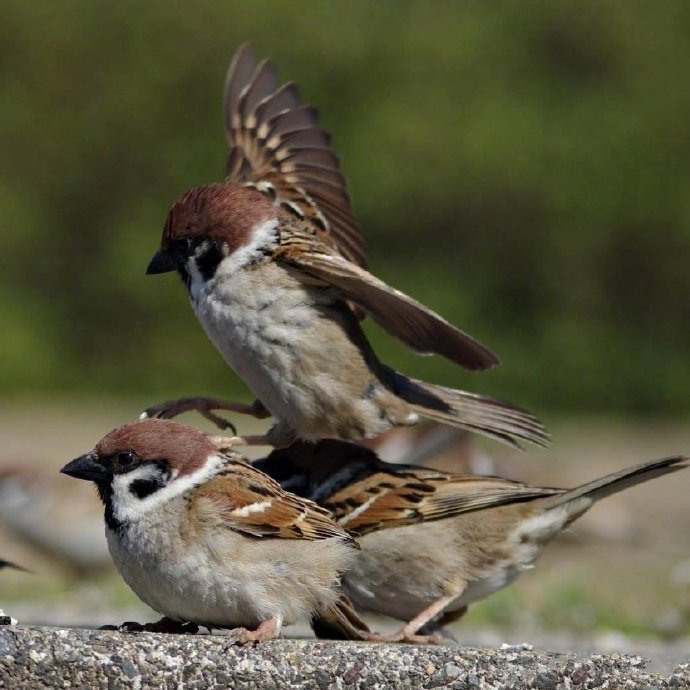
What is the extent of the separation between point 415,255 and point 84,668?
9.10m

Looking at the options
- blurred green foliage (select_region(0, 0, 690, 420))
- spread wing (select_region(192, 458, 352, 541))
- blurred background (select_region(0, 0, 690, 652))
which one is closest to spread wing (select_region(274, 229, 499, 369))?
spread wing (select_region(192, 458, 352, 541))

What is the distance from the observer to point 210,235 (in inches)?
161

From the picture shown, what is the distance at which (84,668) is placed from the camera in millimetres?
3107

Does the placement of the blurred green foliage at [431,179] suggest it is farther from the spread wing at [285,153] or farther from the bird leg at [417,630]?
the bird leg at [417,630]

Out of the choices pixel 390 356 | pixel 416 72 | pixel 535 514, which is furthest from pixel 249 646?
pixel 416 72

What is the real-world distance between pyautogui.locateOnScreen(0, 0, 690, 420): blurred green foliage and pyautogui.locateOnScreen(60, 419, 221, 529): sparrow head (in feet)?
26.2

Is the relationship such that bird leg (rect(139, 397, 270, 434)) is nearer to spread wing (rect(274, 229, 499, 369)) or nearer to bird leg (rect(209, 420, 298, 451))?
bird leg (rect(209, 420, 298, 451))

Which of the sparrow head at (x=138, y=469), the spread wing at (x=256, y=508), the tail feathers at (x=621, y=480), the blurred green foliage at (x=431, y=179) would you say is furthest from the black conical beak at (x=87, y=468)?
the blurred green foliage at (x=431, y=179)

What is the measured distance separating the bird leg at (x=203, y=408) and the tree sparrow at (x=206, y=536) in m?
0.67

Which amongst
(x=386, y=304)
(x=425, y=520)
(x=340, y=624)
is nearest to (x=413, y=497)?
(x=425, y=520)

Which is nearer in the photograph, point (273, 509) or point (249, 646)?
point (249, 646)

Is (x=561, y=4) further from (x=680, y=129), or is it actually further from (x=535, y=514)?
(x=535, y=514)

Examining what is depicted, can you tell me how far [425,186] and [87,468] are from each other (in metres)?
8.49

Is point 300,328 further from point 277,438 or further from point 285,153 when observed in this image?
point 285,153
